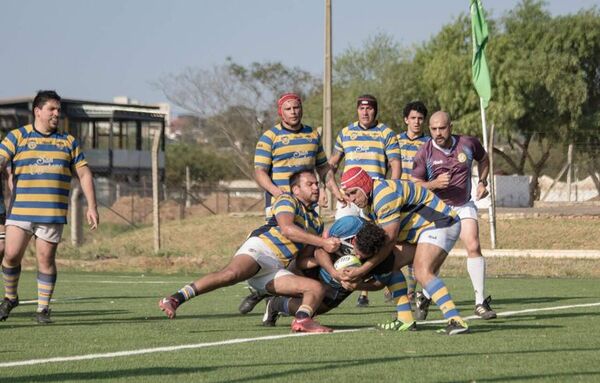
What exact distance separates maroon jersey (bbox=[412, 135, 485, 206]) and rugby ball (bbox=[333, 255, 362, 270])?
2.35 m

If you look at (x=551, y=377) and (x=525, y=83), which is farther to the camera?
(x=525, y=83)

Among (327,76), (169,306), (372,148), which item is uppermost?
(327,76)

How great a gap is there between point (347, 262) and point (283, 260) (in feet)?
2.45

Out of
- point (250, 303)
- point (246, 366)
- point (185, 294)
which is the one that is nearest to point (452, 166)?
point (250, 303)

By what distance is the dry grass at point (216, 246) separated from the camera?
21789 mm

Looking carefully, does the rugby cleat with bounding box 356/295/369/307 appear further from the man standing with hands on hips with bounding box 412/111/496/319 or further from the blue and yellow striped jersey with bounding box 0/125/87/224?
the blue and yellow striped jersey with bounding box 0/125/87/224

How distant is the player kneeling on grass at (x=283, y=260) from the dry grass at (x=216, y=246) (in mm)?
11107

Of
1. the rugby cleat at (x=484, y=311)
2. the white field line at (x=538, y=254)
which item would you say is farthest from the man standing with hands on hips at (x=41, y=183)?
the white field line at (x=538, y=254)

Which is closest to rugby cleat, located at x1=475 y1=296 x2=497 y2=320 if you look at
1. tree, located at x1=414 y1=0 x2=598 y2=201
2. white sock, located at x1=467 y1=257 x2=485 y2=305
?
white sock, located at x1=467 y1=257 x2=485 y2=305

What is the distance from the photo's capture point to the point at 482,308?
454 inches

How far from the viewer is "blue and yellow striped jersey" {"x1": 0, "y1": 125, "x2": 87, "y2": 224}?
36.6ft

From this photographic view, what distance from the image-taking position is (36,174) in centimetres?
1117

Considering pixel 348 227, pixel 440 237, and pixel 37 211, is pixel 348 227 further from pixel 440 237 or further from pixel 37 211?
pixel 37 211

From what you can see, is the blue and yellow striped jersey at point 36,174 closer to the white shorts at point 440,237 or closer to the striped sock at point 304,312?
the striped sock at point 304,312
